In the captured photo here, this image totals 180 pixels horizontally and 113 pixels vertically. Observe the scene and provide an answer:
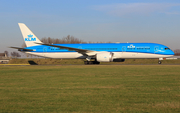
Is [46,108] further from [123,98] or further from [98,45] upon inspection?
[98,45]

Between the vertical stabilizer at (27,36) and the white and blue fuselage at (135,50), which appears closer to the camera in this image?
the white and blue fuselage at (135,50)

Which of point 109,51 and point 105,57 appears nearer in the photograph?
point 105,57

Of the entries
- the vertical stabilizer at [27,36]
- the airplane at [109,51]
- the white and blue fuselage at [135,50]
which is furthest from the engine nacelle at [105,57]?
the vertical stabilizer at [27,36]

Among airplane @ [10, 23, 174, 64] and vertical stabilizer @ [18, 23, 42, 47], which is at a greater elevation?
vertical stabilizer @ [18, 23, 42, 47]

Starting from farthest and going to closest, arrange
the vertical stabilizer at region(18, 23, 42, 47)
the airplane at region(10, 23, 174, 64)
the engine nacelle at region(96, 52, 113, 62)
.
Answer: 1. the vertical stabilizer at region(18, 23, 42, 47)
2. the airplane at region(10, 23, 174, 64)
3. the engine nacelle at region(96, 52, 113, 62)

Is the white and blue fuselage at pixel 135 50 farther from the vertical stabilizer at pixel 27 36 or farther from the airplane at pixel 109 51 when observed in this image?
the vertical stabilizer at pixel 27 36

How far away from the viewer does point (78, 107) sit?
663 cm

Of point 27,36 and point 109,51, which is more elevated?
point 27,36

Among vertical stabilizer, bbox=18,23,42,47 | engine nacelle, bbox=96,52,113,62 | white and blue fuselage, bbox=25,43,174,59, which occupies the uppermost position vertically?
vertical stabilizer, bbox=18,23,42,47

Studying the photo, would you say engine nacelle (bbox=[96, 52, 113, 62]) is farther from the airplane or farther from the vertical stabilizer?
the vertical stabilizer

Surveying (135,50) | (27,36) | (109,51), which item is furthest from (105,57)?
(27,36)

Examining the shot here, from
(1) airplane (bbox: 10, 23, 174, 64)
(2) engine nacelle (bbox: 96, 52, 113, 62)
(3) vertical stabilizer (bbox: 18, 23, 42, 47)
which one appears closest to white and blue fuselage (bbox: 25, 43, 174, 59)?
(1) airplane (bbox: 10, 23, 174, 64)

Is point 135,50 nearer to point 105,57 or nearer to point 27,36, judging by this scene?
point 105,57

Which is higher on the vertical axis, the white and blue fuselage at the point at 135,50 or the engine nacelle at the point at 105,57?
the white and blue fuselage at the point at 135,50
